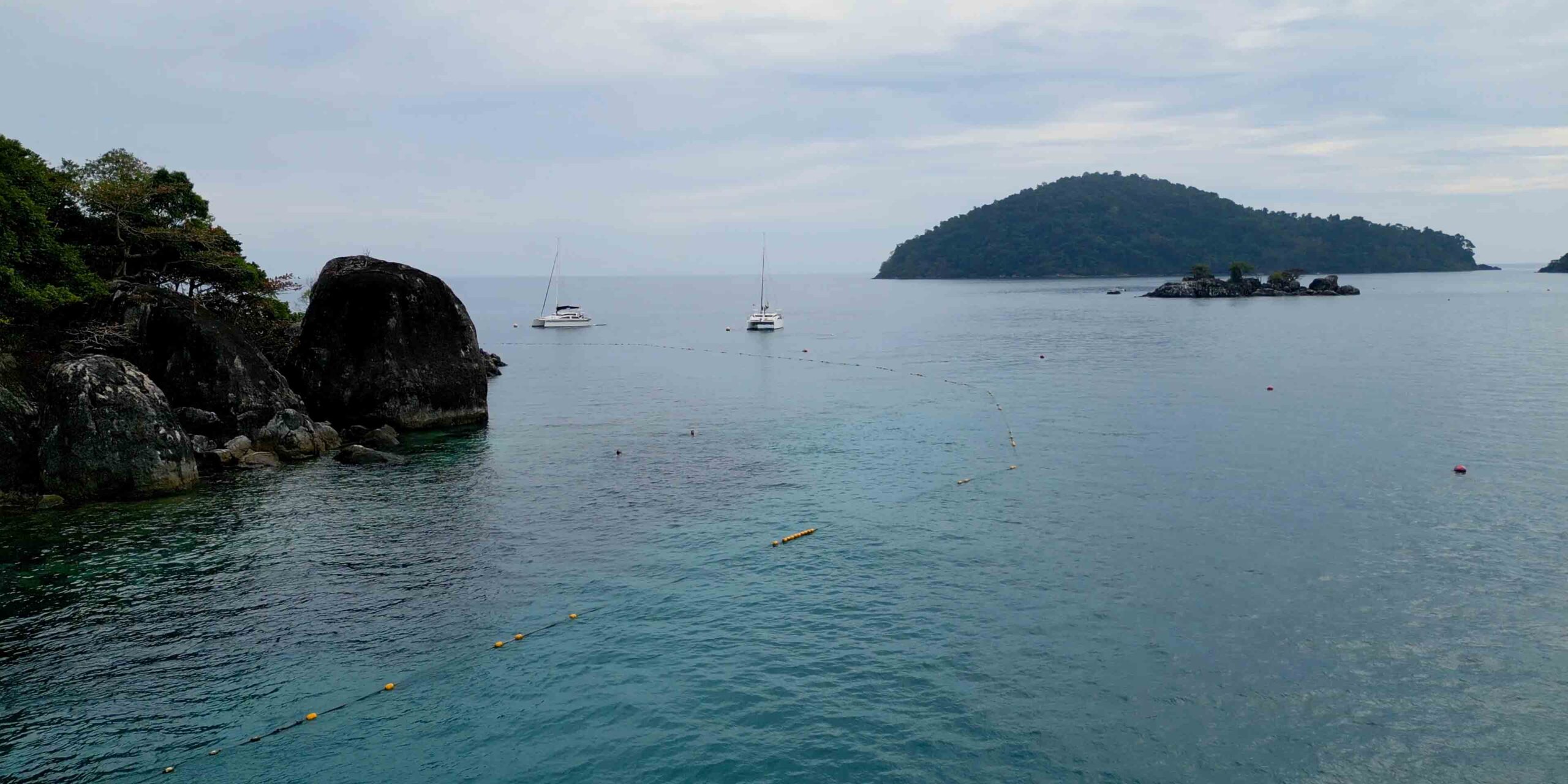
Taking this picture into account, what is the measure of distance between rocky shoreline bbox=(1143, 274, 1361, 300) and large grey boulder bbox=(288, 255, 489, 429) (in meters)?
167

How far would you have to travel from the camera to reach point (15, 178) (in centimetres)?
3606

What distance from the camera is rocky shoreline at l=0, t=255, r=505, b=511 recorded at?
31.2 meters

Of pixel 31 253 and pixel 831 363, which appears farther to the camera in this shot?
pixel 831 363

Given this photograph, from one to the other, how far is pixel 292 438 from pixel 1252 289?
18804 centimetres

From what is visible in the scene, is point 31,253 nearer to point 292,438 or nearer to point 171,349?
point 171,349

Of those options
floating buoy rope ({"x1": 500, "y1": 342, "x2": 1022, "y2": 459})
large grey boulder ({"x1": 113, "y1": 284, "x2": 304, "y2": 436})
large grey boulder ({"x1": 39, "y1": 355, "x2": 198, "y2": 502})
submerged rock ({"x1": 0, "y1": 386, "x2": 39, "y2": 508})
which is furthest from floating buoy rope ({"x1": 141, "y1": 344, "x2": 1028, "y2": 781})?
submerged rock ({"x1": 0, "y1": 386, "x2": 39, "y2": 508})

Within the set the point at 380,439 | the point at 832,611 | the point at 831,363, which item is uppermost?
the point at 831,363

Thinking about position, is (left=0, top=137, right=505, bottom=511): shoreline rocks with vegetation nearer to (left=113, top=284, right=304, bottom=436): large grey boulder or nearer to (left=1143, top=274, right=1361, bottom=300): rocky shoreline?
(left=113, top=284, right=304, bottom=436): large grey boulder

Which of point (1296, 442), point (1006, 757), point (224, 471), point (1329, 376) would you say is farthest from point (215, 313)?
point (1329, 376)

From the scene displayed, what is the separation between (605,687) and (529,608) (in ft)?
15.4

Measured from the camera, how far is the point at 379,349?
44750 mm

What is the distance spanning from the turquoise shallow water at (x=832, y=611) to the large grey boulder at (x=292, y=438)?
7.33 feet

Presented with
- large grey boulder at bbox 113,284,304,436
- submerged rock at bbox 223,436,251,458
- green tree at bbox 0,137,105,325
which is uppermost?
green tree at bbox 0,137,105,325

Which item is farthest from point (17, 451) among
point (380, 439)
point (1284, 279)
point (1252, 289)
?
point (1284, 279)
